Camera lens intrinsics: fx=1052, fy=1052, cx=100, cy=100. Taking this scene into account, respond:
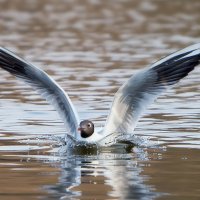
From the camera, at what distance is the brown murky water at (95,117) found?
36.2ft

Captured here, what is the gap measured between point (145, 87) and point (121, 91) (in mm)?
357

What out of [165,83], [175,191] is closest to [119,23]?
[165,83]

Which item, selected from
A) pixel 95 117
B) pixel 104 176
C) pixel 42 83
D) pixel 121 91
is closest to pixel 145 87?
pixel 121 91

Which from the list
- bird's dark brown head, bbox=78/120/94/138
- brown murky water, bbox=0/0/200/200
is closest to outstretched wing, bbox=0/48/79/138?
bird's dark brown head, bbox=78/120/94/138

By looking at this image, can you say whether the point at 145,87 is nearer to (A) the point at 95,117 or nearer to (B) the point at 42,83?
(B) the point at 42,83

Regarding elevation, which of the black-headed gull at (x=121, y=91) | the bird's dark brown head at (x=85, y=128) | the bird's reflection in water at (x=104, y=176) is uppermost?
the black-headed gull at (x=121, y=91)

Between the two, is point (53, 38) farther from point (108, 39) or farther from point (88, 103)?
point (88, 103)

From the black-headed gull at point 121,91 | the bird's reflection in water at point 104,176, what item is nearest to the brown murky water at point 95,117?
the bird's reflection in water at point 104,176

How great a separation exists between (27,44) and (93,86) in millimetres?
8772

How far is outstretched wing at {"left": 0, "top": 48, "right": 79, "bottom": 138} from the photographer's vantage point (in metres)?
14.1

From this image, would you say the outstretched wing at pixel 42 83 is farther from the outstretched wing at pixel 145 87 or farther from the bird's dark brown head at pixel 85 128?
the outstretched wing at pixel 145 87

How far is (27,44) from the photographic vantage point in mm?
28578

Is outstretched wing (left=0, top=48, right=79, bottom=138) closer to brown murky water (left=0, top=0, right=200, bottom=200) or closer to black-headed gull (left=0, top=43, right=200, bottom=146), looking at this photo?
black-headed gull (left=0, top=43, right=200, bottom=146)

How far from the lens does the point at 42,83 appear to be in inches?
561
